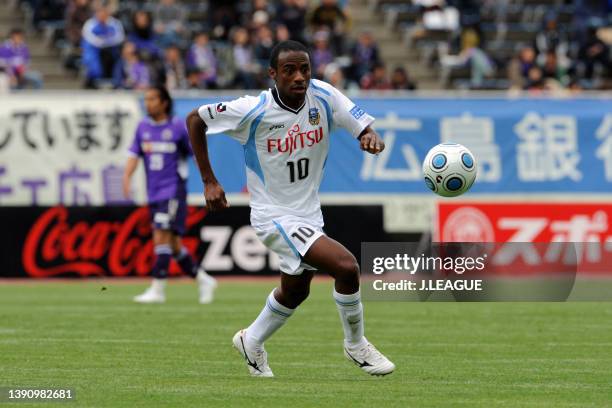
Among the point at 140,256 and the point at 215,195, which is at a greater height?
the point at 215,195

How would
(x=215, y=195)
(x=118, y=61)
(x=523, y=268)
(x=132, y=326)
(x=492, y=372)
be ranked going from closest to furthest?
(x=215, y=195)
(x=492, y=372)
(x=132, y=326)
(x=523, y=268)
(x=118, y=61)

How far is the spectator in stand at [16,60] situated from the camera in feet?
84.0

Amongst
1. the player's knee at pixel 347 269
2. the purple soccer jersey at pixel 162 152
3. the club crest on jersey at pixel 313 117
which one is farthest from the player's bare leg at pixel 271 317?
the purple soccer jersey at pixel 162 152

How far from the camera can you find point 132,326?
14.5 m

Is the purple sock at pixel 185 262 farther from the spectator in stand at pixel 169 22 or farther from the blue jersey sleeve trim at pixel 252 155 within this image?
the spectator in stand at pixel 169 22

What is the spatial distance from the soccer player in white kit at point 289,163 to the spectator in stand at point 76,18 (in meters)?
17.3

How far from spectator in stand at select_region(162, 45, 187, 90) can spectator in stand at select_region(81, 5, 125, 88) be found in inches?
36.9

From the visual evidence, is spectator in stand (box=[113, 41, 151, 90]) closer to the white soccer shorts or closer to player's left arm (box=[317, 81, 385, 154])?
player's left arm (box=[317, 81, 385, 154])

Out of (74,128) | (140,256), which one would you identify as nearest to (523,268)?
(140,256)

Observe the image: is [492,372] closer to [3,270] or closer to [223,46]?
[3,270]

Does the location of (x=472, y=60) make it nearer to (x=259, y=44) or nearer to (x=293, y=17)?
(x=293, y=17)

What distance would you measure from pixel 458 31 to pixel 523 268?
392 inches

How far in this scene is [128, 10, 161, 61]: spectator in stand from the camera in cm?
2645

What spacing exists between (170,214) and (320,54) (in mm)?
10424
